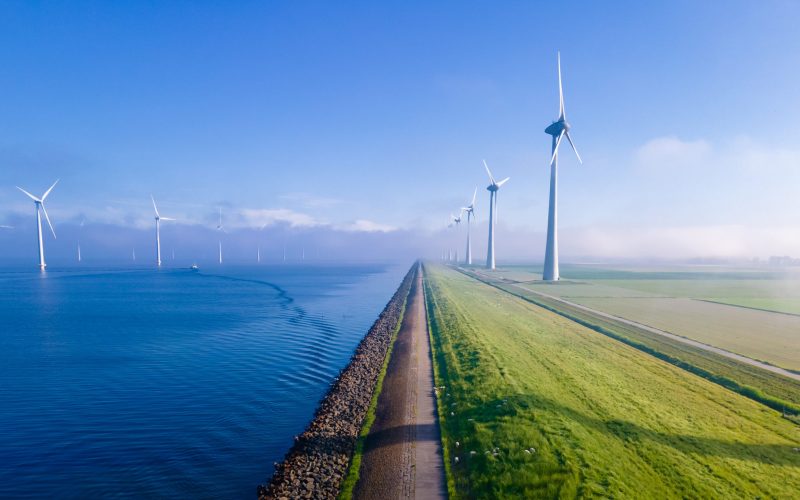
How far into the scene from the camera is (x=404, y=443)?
70.4 feet

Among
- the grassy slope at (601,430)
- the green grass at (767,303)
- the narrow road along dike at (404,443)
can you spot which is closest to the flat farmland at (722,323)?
the green grass at (767,303)

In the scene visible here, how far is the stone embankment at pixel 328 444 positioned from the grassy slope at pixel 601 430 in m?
5.68

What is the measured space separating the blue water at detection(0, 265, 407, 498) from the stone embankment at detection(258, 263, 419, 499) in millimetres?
1439

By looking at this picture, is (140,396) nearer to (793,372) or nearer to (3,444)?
(3,444)

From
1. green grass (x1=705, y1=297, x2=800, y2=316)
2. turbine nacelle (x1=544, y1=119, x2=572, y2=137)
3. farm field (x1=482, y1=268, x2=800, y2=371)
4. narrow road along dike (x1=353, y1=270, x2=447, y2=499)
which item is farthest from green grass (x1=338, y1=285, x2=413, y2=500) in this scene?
turbine nacelle (x1=544, y1=119, x2=572, y2=137)

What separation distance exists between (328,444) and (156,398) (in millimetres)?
18801

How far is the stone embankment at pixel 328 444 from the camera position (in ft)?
60.4

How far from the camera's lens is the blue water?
20.7 m

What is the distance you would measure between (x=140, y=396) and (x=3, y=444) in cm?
880

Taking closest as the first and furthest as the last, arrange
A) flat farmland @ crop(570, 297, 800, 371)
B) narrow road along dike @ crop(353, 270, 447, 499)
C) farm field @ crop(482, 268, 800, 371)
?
narrow road along dike @ crop(353, 270, 447, 499) → flat farmland @ crop(570, 297, 800, 371) → farm field @ crop(482, 268, 800, 371)

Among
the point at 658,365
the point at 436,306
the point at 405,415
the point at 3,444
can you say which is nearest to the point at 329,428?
the point at 405,415

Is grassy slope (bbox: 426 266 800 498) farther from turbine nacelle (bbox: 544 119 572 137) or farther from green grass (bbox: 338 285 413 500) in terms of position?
turbine nacelle (bbox: 544 119 572 137)

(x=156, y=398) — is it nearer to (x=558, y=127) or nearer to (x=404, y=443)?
(x=404, y=443)

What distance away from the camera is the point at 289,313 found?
3083 inches
